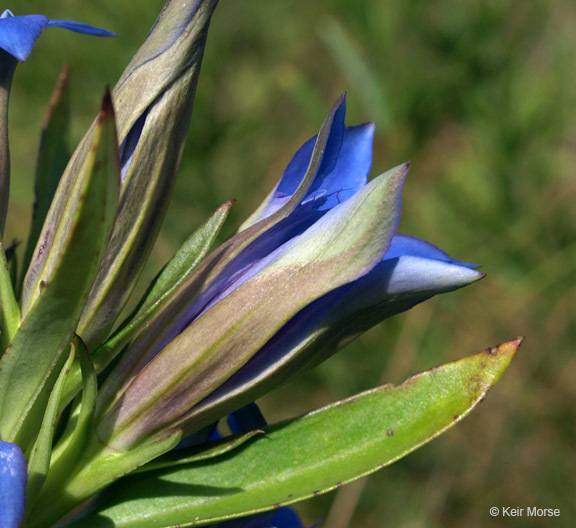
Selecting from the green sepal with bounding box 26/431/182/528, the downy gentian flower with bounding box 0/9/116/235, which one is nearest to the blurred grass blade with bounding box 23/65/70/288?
the downy gentian flower with bounding box 0/9/116/235

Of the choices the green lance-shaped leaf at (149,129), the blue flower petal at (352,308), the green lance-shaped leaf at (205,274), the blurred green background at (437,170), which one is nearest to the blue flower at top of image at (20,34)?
the green lance-shaped leaf at (149,129)

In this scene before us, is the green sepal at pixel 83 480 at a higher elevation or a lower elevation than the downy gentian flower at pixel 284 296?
lower

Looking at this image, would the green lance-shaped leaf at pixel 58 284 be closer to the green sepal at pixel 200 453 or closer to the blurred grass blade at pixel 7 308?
the blurred grass blade at pixel 7 308

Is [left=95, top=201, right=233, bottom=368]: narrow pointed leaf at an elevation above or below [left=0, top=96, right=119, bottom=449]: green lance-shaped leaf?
below

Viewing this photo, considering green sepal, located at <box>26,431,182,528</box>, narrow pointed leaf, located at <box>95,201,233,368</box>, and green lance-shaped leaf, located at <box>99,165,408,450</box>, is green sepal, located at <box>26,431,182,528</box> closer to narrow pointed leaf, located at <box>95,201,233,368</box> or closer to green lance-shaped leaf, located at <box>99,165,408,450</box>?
green lance-shaped leaf, located at <box>99,165,408,450</box>

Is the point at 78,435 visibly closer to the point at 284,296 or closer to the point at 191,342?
the point at 191,342

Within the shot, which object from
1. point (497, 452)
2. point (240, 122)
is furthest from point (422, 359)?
point (240, 122)

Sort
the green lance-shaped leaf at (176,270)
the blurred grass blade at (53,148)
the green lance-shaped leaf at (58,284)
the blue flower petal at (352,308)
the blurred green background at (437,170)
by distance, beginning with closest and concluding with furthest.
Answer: the green lance-shaped leaf at (58,284) → the blue flower petal at (352,308) → the green lance-shaped leaf at (176,270) → the blurred grass blade at (53,148) → the blurred green background at (437,170)

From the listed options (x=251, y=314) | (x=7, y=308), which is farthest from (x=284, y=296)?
(x=7, y=308)
